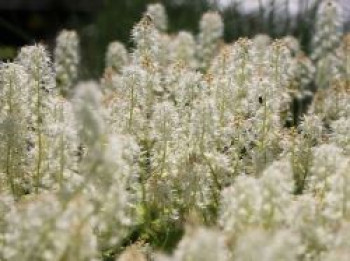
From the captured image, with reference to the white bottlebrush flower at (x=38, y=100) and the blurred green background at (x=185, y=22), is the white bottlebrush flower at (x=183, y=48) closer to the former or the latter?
the blurred green background at (x=185, y=22)

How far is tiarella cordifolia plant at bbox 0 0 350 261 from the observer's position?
3.17 metres

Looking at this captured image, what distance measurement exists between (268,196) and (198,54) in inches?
147

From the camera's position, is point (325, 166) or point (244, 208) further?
point (325, 166)

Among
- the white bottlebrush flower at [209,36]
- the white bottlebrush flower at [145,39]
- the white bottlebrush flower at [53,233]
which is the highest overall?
the white bottlebrush flower at [209,36]

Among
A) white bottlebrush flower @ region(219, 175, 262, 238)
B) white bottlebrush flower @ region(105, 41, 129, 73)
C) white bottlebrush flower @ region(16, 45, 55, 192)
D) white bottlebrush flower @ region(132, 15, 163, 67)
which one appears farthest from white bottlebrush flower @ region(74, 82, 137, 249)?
white bottlebrush flower @ region(105, 41, 129, 73)

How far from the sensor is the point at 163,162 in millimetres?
4395

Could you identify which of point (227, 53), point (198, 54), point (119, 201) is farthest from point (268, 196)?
point (198, 54)

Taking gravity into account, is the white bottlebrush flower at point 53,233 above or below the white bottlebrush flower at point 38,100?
below

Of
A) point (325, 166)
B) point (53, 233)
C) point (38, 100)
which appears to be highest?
point (38, 100)

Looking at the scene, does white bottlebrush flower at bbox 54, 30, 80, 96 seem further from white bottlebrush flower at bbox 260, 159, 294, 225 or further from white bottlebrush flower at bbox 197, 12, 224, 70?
white bottlebrush flower at bbox 260, 159, 294, 225

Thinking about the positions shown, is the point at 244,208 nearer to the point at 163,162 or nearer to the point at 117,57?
the point at 163,162

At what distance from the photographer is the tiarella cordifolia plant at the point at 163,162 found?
10.4 feet

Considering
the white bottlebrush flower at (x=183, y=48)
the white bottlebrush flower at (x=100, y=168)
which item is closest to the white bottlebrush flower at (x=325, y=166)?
A: the white bottlebrush flower at (x=100, y=168)

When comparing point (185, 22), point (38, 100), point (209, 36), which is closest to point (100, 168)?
point (38, 100)
